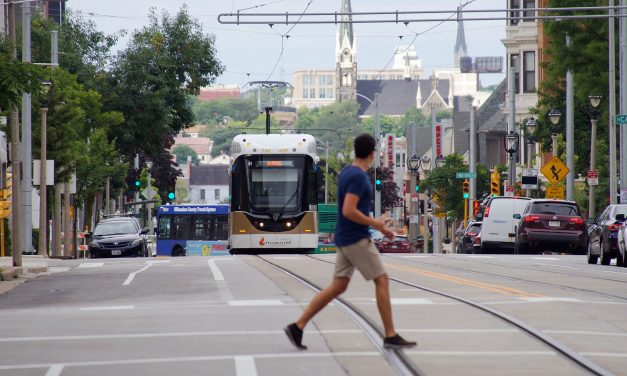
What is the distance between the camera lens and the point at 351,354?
12.6 meters

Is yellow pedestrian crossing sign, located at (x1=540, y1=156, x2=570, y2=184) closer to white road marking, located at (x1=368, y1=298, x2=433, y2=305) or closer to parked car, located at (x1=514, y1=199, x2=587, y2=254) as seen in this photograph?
parked car, located at (x1=514, y1=199, x2=587, y2=254)

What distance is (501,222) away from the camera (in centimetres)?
4722

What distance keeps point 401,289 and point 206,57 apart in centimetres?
4493

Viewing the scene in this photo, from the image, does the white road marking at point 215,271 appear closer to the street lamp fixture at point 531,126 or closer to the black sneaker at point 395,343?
the black sneaker at point 395,343

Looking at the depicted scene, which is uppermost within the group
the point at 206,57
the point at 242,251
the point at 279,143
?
the point at 206,57

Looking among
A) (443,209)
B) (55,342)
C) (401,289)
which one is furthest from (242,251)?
(443,209)

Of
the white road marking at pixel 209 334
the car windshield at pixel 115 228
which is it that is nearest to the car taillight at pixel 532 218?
the car windshield at pixel 115 228

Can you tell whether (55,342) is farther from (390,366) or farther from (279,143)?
(279,143)

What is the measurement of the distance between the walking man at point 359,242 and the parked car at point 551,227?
2870 centimetres

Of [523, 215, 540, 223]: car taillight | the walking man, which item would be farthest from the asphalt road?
[523, 215, 540, 223]: car taillight

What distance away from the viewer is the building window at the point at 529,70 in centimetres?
8019

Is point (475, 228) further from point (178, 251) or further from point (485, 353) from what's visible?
point (485, 353)

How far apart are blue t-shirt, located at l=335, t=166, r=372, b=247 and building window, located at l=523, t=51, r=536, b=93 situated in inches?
2667

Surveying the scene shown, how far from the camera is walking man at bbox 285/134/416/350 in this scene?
500 inches
